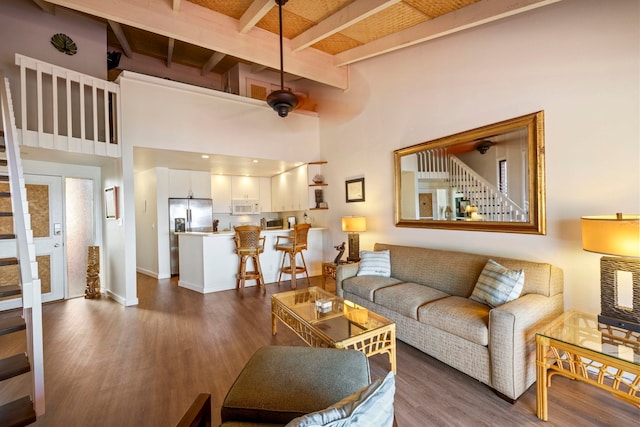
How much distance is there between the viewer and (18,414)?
1.59m

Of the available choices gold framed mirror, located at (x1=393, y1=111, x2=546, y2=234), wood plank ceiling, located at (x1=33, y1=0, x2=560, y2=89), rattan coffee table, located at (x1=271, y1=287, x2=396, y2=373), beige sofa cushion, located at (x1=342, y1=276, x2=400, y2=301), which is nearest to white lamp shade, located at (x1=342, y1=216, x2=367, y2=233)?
gold framed mirror, located at (x1=393, y1=111, x2=546, y2=234)

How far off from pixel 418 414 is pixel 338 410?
1.34 metres

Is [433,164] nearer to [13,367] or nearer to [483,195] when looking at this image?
[483,195]

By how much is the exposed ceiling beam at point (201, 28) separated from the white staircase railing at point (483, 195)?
2.56m

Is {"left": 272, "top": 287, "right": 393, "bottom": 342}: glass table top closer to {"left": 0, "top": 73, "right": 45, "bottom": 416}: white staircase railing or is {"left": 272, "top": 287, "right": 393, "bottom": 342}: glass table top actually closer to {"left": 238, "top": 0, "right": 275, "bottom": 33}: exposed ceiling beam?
{"left": 0, "top": 73, "right": 45, "bottom": 416}: white staircase railing

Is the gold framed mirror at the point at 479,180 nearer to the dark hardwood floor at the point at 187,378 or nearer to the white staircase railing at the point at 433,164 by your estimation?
the white staircase railing at the point at 433,164

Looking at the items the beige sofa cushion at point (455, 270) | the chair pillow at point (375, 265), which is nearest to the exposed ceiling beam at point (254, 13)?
the chair pillow at point (375, 265)

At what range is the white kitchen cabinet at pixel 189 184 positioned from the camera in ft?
18.9

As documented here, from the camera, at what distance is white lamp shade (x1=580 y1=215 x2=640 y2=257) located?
1620 millimetres

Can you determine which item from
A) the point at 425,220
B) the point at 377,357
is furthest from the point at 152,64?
the point at 377,357

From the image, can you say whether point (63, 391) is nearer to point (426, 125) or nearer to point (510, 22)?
point (426, 125)

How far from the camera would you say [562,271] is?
91.1 inches

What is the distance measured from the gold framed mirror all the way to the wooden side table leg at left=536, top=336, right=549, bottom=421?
3.78 feet

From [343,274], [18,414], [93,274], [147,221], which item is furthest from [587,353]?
[147,221]
